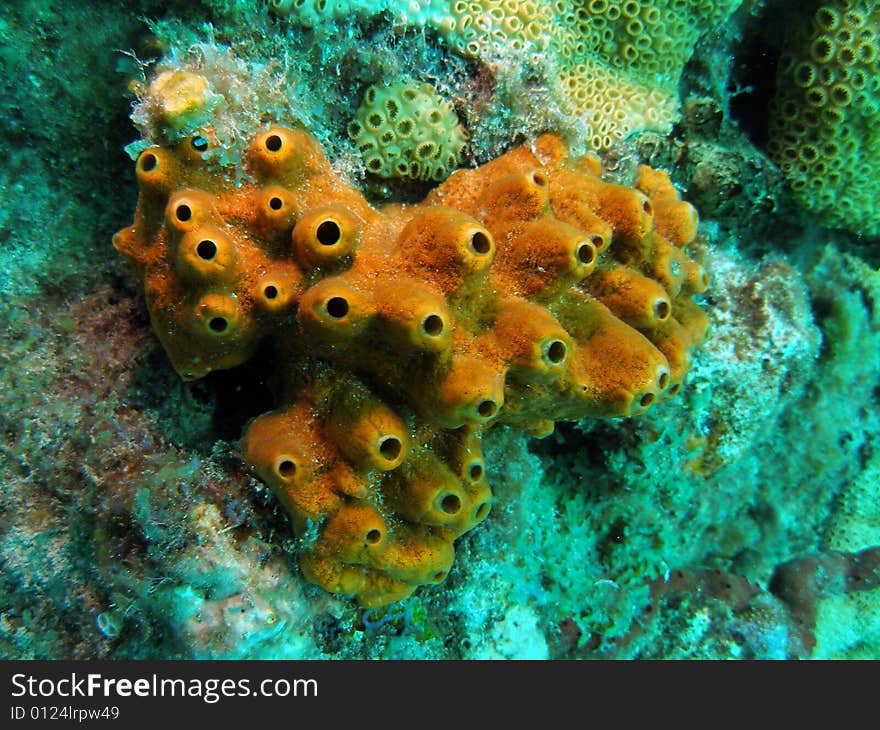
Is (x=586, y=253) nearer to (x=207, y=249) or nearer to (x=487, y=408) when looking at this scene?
(x=487, y=408)

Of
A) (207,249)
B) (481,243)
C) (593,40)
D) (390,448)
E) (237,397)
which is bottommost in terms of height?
(237,397)

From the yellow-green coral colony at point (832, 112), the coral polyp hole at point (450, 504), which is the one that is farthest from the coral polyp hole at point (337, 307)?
the yellow-green coral colony at point (832, 112)

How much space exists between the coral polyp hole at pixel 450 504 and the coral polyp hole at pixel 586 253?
119 cm

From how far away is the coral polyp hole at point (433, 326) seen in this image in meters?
2.21

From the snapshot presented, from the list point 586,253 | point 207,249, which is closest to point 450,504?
point 586,253

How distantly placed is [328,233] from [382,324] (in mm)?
439

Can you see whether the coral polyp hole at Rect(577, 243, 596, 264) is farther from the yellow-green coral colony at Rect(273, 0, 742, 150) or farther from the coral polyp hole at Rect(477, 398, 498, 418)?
the yellow-green coral colony at Rect(273, 0, 742, 150)

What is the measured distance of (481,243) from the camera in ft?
7.65

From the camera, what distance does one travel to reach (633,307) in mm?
2785

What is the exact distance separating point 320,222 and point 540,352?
104 centimetres

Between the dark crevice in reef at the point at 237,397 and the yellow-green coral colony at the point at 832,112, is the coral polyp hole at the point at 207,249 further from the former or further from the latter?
the yellow-green coral colony at the point at 832,112

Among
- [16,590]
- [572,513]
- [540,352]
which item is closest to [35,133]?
[16,590]

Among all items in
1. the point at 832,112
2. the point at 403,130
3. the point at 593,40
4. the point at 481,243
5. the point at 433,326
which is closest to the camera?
the point at 433,326

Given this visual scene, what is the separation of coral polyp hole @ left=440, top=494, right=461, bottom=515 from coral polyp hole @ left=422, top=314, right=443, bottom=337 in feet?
2.56
